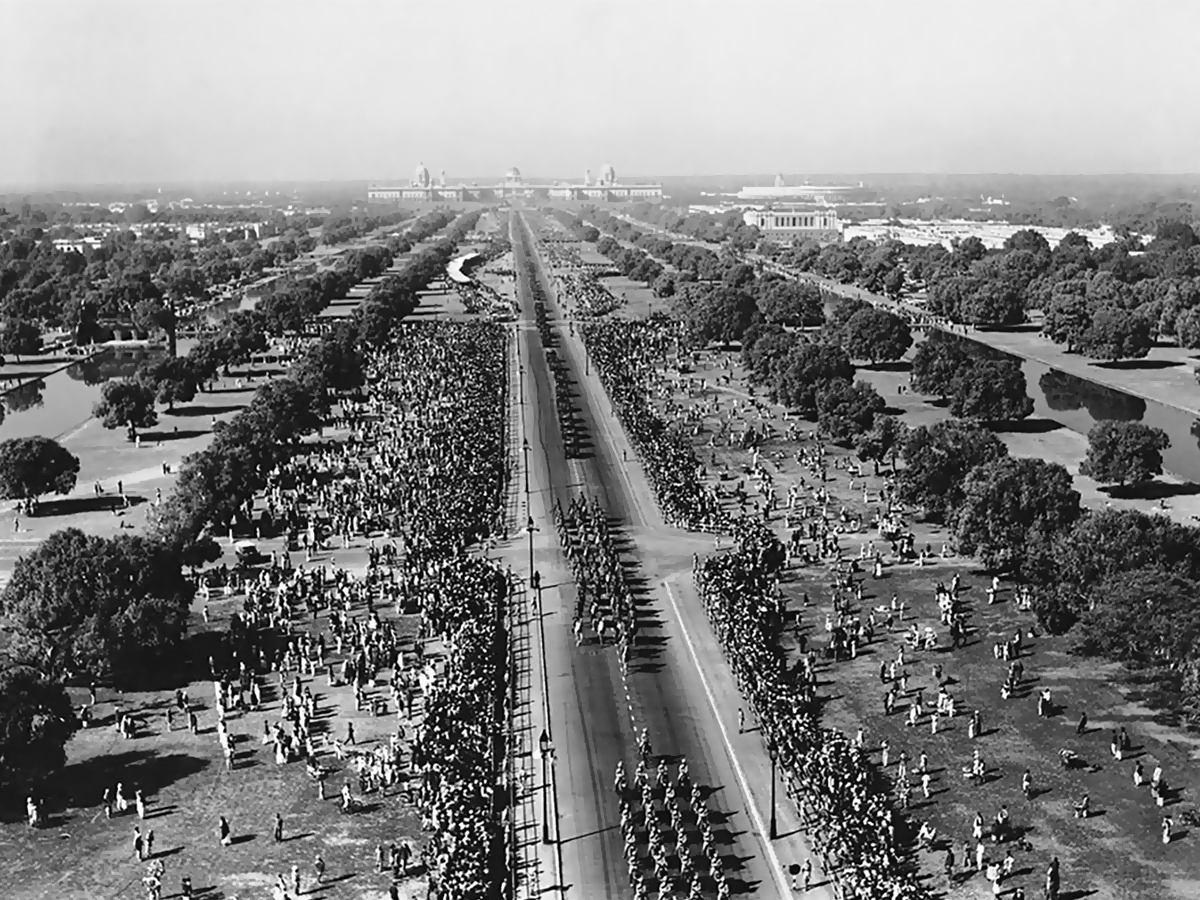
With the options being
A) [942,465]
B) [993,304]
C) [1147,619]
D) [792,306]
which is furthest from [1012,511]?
[993,304]

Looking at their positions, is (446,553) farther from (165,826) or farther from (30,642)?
(165,826)

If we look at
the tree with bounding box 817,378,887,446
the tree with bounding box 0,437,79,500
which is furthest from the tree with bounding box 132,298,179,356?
the tree with bounding box 817,378,887,446

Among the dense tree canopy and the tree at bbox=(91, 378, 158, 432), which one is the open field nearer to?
the tree at bbox=(91, 378, 158, 432)

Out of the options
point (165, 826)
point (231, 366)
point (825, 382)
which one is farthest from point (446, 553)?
point (231, 366)

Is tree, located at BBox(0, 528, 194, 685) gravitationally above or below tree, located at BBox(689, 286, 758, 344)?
below

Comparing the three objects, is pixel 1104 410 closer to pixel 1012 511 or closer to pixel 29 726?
pixel 1012 511

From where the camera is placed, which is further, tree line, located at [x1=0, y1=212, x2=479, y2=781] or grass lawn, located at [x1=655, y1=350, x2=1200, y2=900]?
tree line, located at [x1=0, y1=212, x2=479, y2=781]
